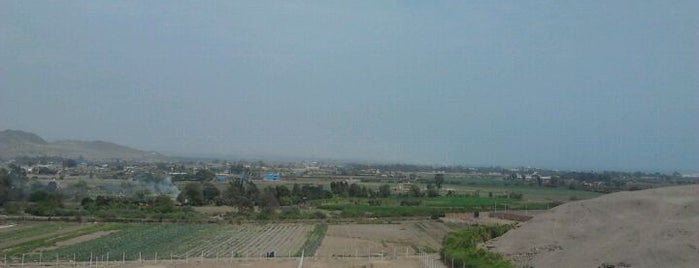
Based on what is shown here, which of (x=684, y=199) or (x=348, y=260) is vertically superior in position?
(x=684, y=199)

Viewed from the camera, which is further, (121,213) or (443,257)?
(121,213)

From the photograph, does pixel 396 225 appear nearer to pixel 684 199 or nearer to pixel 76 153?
pixel 684 199

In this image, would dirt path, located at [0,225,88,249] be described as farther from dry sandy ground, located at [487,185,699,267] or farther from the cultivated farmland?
dry sandy ground, located at [487,185,699,267]

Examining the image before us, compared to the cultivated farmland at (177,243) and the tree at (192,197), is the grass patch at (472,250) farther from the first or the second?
the tree at (192,197)

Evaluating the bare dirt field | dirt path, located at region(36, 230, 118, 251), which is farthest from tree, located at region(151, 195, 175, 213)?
the bare dirt field

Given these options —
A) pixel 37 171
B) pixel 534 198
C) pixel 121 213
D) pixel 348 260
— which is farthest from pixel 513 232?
pixel 37 171

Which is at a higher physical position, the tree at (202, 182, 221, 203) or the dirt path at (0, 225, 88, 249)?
the tree at (202, 182, 221, 203)

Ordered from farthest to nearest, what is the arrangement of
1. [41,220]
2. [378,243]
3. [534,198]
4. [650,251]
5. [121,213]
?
[534,198] < [121,213] < [41,220] < [378,243] < [650,251]
